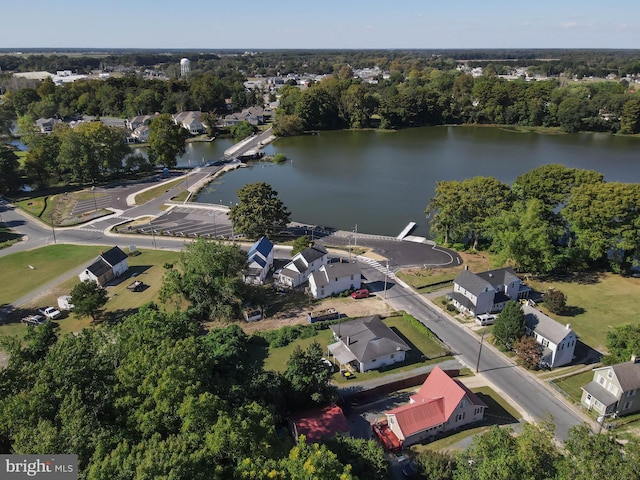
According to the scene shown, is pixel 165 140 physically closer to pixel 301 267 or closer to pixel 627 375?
pixel 301 267

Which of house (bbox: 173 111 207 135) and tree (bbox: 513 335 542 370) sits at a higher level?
house (bbox: 173 111 207 135)

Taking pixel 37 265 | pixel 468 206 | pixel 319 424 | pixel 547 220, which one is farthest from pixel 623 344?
pixel 37 265

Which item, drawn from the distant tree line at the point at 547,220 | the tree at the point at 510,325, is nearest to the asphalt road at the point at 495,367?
the tree at the point at 510,325

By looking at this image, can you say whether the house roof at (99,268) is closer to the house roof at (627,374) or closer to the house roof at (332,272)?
the house roof at (332,272)

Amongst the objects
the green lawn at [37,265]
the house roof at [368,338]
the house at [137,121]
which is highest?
the house at [137,121]

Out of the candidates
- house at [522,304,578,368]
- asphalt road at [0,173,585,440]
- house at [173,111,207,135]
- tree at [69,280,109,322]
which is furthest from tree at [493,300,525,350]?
house at [173,111,207,135]

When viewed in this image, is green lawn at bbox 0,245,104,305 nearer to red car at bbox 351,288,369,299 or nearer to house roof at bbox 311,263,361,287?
house roof at bbox 311,263,361,287
